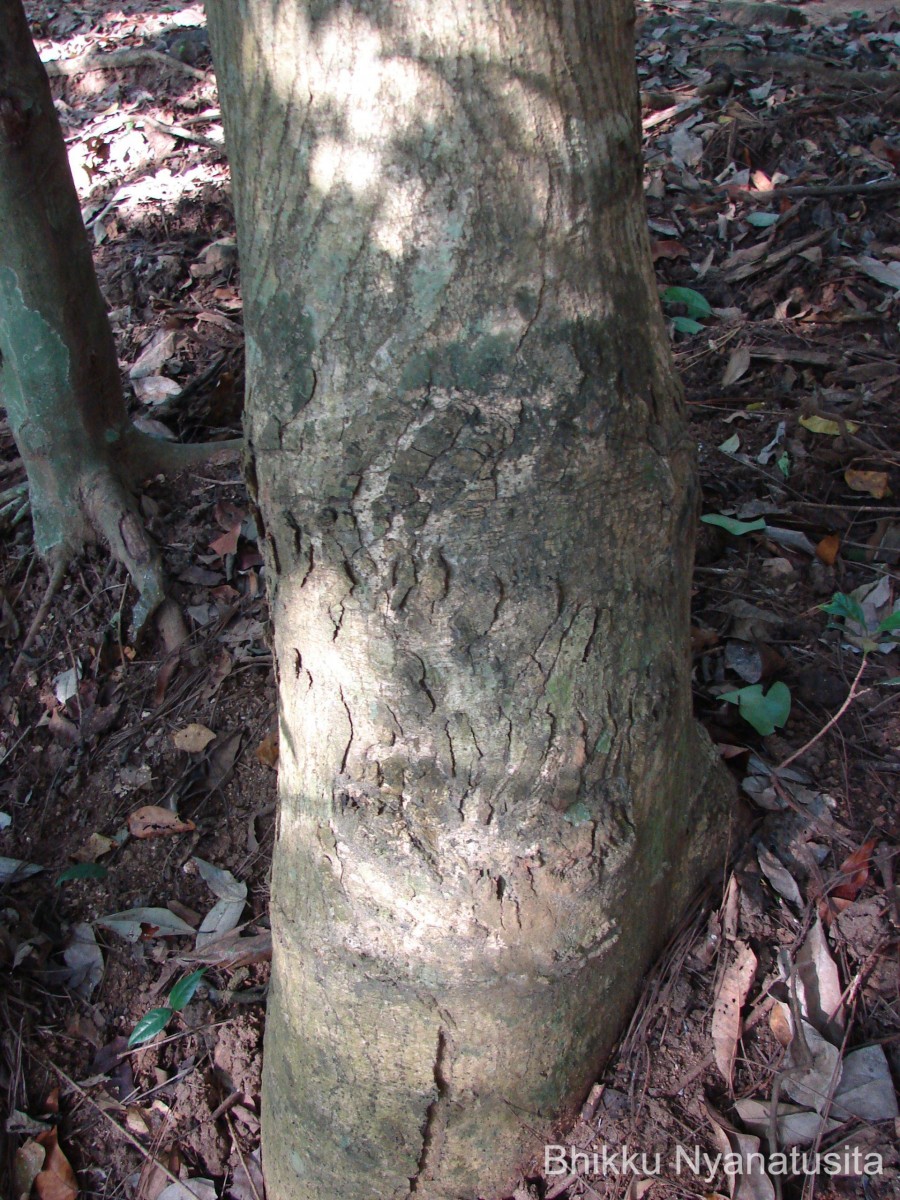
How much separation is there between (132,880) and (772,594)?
1906 mm

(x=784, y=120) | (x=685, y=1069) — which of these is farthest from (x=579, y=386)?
(x=784, y=120)

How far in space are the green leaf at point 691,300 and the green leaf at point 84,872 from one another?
9.27 ft

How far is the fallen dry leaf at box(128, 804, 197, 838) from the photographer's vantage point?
2.59m

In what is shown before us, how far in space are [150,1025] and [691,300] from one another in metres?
3.03

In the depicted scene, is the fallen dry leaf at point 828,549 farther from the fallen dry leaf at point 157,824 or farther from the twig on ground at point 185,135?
the twig on ground at point 185,135

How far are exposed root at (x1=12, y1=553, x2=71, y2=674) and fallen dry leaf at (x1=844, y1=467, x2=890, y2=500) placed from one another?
2542 millimetres

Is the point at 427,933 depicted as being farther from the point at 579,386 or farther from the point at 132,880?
the point at 132,880

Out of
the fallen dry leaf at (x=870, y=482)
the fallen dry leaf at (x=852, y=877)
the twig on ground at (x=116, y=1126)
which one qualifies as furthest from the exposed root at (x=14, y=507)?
the fallen dry leaf at (x=852, y=877)

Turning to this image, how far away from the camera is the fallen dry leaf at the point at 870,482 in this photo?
9.08 ft

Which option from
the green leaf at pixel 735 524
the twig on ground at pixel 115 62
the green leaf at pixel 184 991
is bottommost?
the green leaf at pixel 184 991

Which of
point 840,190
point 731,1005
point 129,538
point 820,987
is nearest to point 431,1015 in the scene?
point 731,1005

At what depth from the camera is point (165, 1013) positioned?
2234 millimetres

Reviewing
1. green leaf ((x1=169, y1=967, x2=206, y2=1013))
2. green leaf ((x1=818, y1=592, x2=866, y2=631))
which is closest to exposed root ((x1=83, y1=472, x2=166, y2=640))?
green leaf ((x1=169, y1=967, x2=206, y2=1013))

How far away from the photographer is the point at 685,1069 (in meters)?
1.83
